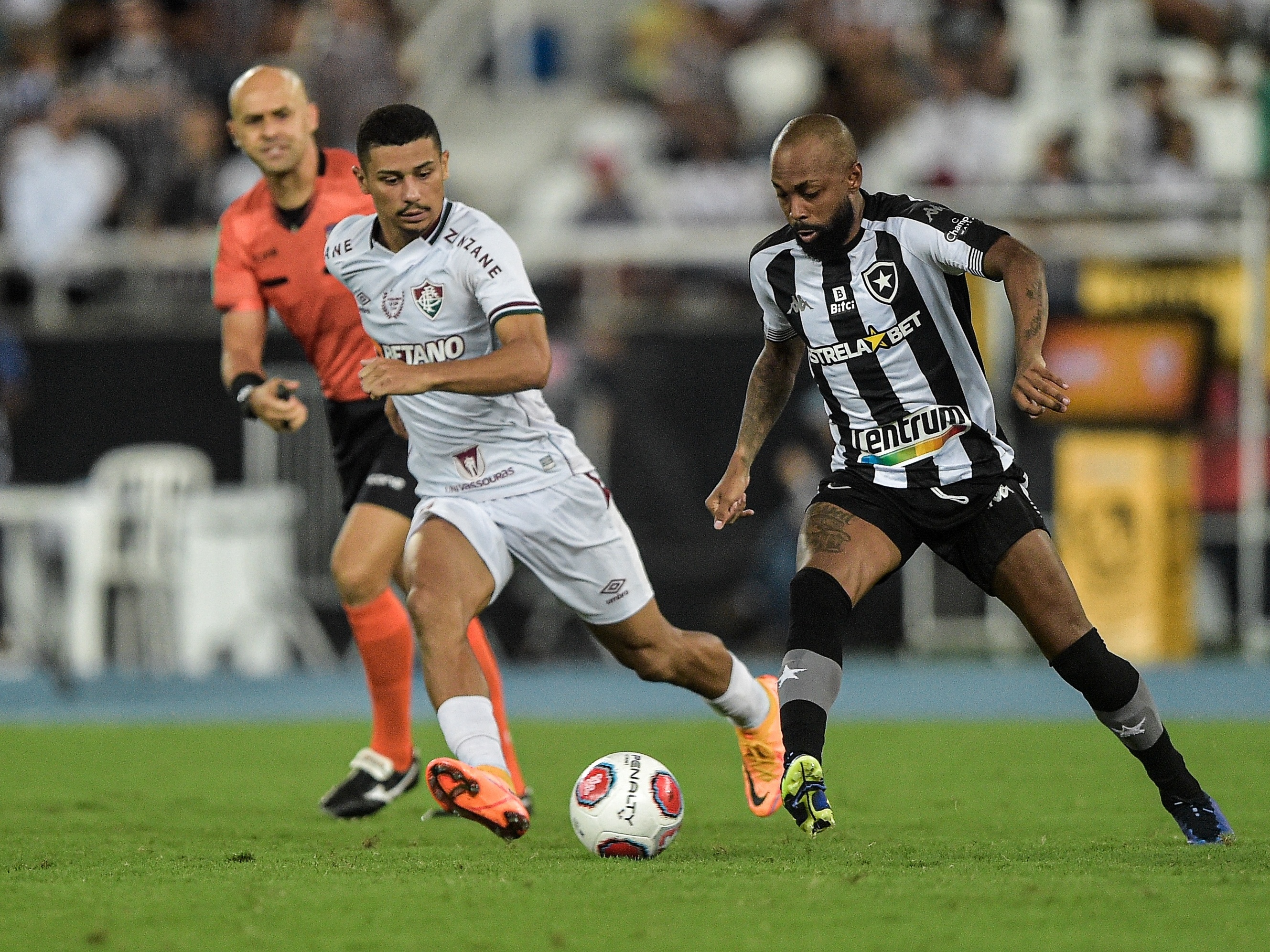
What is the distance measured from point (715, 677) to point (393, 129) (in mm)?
2253

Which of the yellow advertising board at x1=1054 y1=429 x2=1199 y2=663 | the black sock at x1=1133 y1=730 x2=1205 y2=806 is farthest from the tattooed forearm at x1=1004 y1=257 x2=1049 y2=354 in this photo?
the yellow advertising board at x1=1054 y1=429 x2=1199 y2=663

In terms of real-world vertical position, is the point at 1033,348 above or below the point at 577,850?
above

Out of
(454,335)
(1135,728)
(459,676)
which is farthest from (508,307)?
(1135,728)

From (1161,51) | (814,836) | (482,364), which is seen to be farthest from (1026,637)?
(482,364)

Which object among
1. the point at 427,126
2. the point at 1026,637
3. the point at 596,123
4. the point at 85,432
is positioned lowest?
the point at 1026,637

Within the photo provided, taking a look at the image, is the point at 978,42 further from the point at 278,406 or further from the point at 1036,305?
the point at 1036,305

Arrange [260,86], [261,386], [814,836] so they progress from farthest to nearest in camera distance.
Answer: [260,86]
[261,386]
[814,836]

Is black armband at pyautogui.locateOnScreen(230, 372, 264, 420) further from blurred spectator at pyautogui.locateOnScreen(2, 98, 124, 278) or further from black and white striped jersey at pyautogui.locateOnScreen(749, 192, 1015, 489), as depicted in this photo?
blurred spectator at pyautogui.locateOnScreen(2, 98, 124, 278)

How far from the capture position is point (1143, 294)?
49.5 ft

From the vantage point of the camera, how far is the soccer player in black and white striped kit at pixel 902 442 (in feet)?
20.0

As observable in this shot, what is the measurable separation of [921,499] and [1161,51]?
45.1 feet

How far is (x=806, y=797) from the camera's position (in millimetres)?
5594

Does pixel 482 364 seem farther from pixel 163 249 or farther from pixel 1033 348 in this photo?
pixel 163 249

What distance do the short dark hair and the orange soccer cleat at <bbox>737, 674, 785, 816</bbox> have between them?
2.40m
